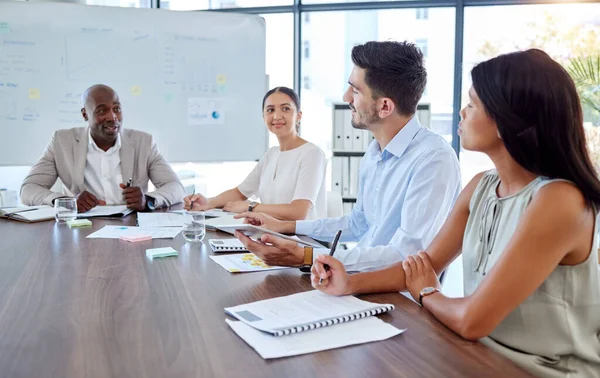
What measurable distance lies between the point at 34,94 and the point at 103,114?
1166mm

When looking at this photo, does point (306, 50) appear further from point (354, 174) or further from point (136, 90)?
point (136, 90)

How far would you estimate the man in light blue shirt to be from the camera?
1.58 m

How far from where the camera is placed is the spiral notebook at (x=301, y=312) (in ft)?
3.45

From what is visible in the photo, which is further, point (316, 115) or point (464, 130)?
point (316, 115)

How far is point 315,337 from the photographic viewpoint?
40.3 inches

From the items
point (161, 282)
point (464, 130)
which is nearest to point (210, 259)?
point (161, 282)

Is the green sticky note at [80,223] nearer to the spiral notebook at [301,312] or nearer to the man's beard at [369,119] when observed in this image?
the man's beard at [369,119]

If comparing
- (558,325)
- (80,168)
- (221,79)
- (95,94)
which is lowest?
(558,325)

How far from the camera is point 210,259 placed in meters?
1.66

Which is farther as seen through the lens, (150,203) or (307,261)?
(150,203)

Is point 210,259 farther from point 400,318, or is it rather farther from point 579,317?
point 579,317

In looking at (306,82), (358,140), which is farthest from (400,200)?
(306,82)

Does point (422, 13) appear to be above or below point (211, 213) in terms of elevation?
above

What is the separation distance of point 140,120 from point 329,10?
1.88 meters
